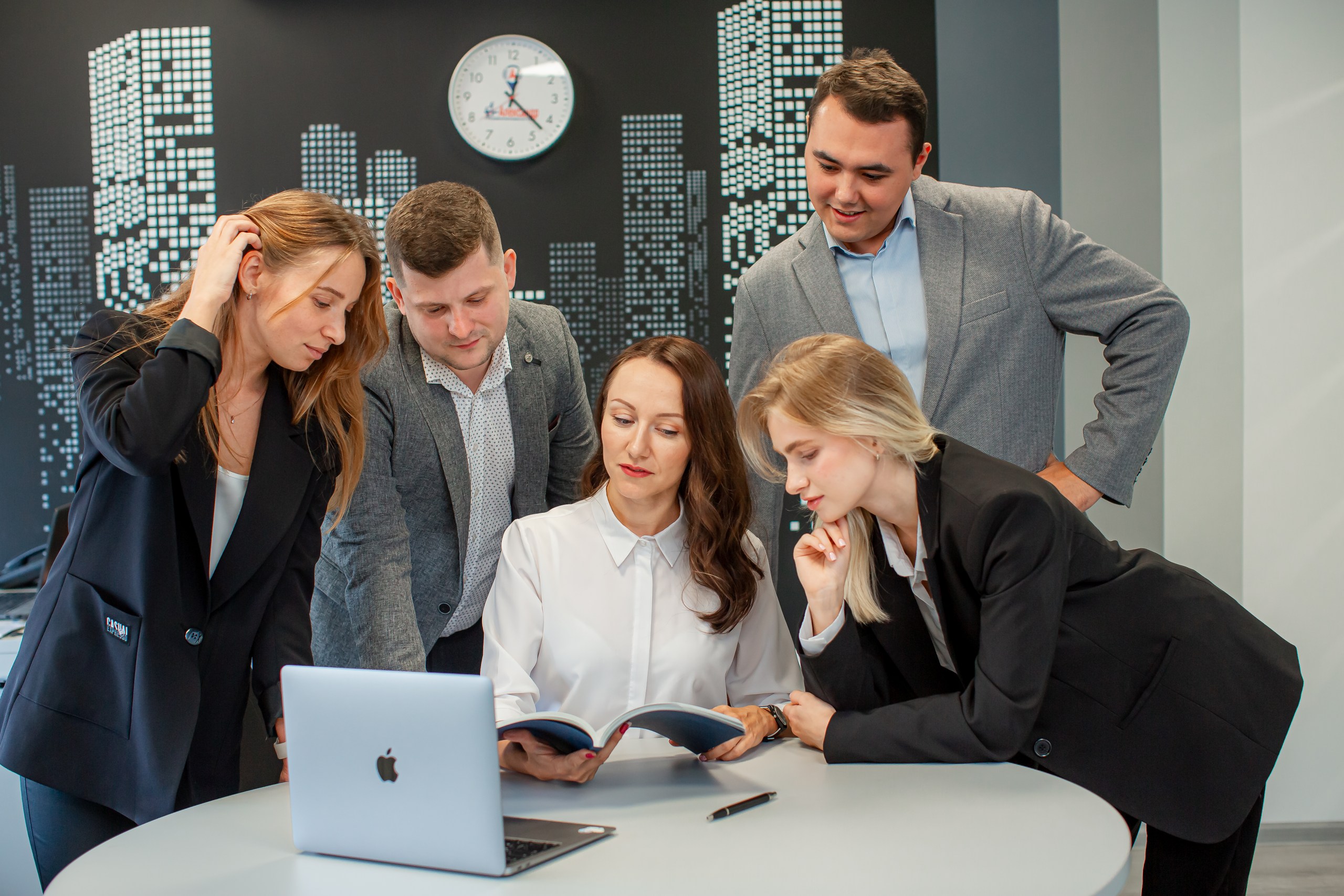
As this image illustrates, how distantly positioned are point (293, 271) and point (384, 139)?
2.11 meters

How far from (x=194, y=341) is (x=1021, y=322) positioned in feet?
5.18

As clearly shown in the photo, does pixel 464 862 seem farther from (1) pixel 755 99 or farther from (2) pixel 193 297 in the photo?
(1) pixel 755 99

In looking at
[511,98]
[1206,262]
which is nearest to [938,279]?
[1206,262]

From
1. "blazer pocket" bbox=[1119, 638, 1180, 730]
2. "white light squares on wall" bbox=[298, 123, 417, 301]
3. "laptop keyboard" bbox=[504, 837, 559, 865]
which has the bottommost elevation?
"laptop keyboard" bbox=[504, 837, 559, 865]

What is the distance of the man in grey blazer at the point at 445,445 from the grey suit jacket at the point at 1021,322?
0.55 m

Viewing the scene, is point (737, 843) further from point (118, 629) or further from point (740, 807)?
point (118, 629)

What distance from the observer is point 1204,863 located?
1646 mm

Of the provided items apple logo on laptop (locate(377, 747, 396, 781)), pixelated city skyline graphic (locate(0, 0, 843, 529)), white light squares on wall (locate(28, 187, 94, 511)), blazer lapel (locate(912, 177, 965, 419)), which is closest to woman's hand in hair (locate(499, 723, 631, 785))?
apple logo on laptop (locate(377, 747, 396, 781))

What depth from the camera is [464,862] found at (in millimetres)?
1083

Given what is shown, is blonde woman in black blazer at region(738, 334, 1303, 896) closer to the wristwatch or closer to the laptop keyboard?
the wristwatch

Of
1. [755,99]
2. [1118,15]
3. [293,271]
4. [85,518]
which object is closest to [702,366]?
[293,271]

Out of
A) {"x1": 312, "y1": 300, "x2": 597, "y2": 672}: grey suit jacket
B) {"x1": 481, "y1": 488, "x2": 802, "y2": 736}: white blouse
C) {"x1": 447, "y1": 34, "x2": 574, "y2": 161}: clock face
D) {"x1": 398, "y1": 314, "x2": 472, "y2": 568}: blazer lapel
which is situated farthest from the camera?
{"x1": 447, "y1": 34, "x2": 574, "y2": 161}: clock face

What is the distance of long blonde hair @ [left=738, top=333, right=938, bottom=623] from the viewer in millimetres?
1622

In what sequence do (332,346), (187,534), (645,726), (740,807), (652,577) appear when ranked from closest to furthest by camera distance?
1. (740,807)
2. (645,726)
3. (187,534)
4. (332,346)
5. (652,577)
